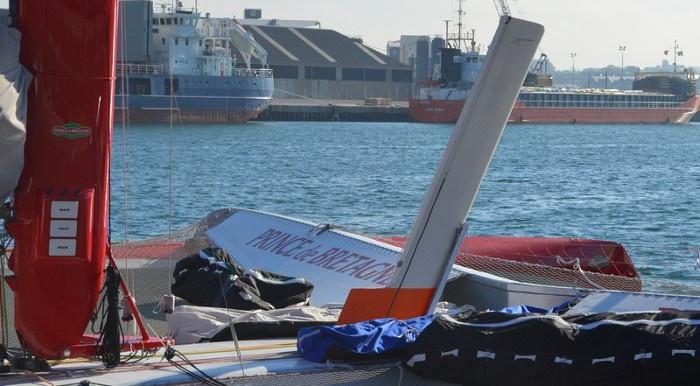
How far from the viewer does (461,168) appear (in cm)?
541

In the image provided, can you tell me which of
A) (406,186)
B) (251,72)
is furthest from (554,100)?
(406,186)

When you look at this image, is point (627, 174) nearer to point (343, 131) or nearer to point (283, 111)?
point (343, 131)

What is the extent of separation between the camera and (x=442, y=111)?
8681 centimetres

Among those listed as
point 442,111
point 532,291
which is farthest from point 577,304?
point 442,111

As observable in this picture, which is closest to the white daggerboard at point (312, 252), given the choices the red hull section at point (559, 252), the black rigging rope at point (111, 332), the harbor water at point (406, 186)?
the harbor water at point (406, 186)

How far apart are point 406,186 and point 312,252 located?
25442mm

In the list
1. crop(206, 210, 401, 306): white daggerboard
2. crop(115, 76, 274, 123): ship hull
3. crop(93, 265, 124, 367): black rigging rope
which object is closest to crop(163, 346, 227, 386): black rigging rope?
crop(93, 265, 124, 367): black rigging rope

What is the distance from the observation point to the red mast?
15.7 feet

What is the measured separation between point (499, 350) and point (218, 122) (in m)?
69.3

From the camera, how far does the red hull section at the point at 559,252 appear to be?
10.9 metres

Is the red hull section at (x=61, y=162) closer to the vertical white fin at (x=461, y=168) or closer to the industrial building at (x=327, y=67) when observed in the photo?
the vertical white fin at (x=461, y=168)

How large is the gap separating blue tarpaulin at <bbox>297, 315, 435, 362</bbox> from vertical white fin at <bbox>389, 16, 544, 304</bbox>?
38 cm

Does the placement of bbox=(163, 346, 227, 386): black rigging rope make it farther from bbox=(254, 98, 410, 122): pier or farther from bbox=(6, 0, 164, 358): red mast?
bbox=(254, 98, 410, 122): pier

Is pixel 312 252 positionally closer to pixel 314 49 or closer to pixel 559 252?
pixel 559 252
